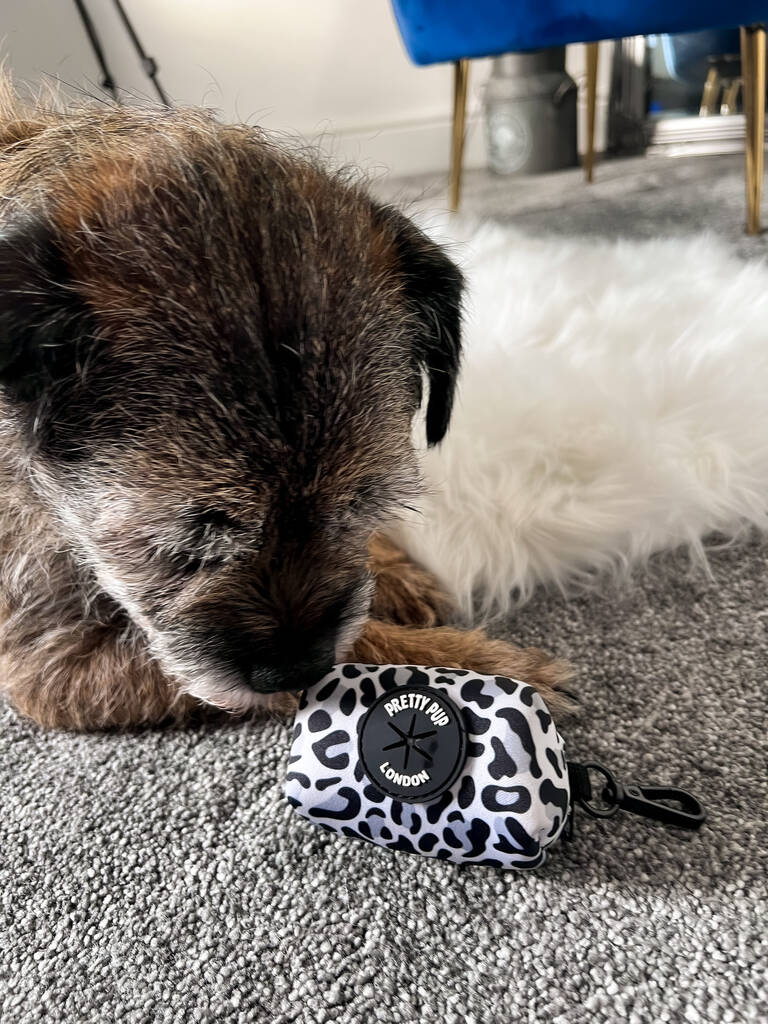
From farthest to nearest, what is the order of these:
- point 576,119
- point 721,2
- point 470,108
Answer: point 470,108
point 576,119
point 721,2

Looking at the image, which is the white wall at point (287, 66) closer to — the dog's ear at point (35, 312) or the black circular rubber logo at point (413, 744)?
the dog's ear at point (35, 312)

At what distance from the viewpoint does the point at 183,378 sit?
78cm

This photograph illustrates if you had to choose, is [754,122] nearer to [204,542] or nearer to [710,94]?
[710,94]

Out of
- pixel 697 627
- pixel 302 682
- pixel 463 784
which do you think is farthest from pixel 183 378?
pixel 697 627

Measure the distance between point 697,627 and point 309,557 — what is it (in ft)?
2.19

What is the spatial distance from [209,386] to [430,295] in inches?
15.3

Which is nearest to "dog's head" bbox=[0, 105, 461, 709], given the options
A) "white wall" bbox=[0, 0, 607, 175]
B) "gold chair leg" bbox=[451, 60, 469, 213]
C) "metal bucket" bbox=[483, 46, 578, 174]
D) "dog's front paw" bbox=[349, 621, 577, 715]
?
"dog's front paw" bbox=[349, 621, 577, 715]

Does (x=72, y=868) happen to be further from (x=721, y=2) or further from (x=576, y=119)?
(x=576, y=119)

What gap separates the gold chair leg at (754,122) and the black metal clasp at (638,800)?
2.53 metres

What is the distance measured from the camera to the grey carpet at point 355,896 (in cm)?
78

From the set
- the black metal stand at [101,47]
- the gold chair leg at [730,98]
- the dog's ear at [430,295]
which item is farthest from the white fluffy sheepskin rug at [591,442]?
the gold chair leg at [730,98]

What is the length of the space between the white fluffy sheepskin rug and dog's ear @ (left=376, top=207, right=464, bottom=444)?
17 cm

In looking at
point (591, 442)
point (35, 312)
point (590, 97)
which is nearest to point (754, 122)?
point (590, 97)

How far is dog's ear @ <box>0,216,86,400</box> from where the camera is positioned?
0.77 m
